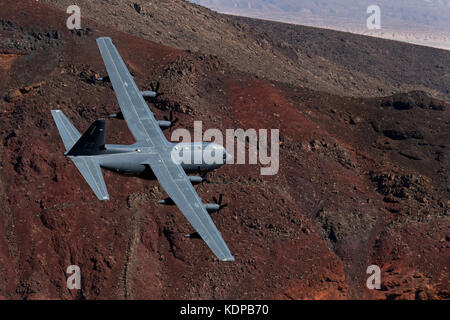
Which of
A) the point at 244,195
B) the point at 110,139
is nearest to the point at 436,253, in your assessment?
the point at 244,195

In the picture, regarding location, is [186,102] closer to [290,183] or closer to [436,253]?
[290,183]

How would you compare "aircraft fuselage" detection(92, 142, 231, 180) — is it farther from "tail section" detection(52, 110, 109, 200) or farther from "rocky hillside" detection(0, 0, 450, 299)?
"rocky hillside" detection(0, 0, 450, 299)

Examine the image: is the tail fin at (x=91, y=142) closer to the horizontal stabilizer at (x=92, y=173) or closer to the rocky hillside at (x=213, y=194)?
the horizontal stabilizer at (x=92, y=173)

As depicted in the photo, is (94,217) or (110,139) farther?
(110,139)

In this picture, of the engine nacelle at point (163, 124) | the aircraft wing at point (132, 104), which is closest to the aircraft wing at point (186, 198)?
the aircraft wing at point (132, 104)

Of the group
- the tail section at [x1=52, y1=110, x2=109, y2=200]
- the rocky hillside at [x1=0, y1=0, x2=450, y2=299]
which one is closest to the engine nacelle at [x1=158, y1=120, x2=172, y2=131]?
the tail section at [x1=52, y1=110, x2=109, y2=200]

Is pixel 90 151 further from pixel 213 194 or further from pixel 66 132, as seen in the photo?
pixel 213 194
